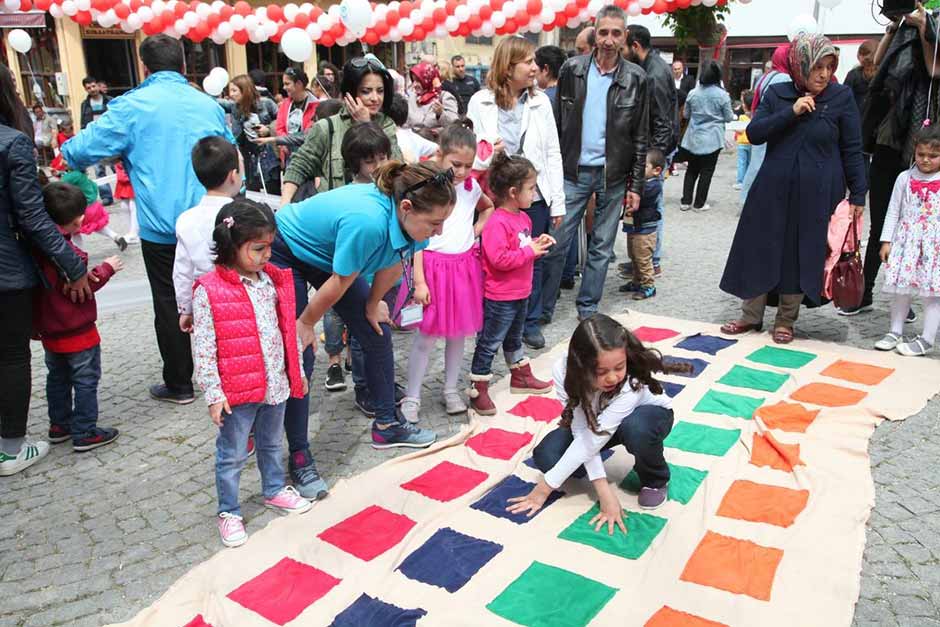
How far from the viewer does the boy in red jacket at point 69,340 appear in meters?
3.43

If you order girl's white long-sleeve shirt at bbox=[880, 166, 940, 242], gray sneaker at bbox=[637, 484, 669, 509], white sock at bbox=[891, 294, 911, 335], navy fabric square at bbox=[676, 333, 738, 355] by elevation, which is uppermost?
girl's white long-sleeve shirt at bbox=[880, 166, 940, 242]

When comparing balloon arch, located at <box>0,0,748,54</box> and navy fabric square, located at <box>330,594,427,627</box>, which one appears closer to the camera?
navy fabric square, located at <box>330,594,427,627</box>

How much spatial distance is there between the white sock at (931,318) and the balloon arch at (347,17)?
10.00ft

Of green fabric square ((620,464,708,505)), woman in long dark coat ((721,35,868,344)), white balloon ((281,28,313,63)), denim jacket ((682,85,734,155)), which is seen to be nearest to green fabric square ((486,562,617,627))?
green fabric square ((620,464,708,505))

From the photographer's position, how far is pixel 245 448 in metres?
2.89

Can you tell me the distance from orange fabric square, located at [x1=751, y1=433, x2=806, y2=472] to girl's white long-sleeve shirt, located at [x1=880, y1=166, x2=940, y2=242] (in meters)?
1.90

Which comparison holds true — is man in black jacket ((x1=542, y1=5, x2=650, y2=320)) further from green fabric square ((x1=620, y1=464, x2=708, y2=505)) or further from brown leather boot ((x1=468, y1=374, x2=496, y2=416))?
green fabric square ((x1=620, y1=464, x2=708, y2=505))

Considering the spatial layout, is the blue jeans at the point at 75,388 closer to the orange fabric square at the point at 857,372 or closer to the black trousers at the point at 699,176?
the orange fabric square at the point at 857,372

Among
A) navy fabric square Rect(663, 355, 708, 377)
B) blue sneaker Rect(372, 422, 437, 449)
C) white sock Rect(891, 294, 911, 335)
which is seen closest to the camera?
blue sneaker Rect(372, 422, 437, 449)

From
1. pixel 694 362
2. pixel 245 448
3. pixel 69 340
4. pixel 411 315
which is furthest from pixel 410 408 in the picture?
pixel 694 362

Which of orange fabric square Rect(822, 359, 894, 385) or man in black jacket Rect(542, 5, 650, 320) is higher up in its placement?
man in black jacket Rect(542, 5, 650, 320)

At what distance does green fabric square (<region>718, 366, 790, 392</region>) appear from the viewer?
4264 mm

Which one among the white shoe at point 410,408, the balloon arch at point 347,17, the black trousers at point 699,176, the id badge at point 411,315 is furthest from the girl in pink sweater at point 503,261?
the black trousers at point 699,176

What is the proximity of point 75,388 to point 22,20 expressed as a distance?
1321 cm
